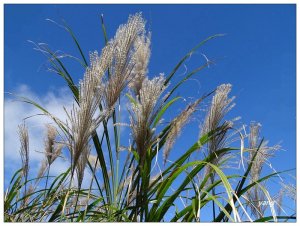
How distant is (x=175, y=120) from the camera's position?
75.2 inches

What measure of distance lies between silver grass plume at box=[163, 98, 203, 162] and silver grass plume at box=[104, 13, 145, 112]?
12.0 inches

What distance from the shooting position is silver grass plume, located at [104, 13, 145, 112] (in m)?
1.66

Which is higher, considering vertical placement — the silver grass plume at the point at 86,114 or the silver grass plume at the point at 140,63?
the silver grass plume at the point at 140,63

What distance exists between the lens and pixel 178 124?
1887 mm

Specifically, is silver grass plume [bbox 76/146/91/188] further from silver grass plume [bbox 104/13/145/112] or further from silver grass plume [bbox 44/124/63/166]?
silver grass plume [bbox 44/124/63/166]

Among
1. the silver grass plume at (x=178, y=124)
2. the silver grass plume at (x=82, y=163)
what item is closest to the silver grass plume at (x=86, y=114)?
the silver grass plume at (x=82, y=163)

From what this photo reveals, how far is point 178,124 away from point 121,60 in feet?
1.32

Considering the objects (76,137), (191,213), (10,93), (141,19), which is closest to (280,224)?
(191,213)

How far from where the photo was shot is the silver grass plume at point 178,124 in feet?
6.20

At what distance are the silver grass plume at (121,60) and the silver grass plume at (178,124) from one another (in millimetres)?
305

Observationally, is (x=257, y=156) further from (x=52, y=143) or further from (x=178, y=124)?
(x=52, y=143)

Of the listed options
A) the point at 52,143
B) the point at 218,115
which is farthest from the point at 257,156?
the point at 52,143

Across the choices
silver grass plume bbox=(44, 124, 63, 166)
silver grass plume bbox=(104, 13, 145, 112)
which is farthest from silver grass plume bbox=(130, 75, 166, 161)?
silver grass plume bbox=(44, 124, 63, 166)

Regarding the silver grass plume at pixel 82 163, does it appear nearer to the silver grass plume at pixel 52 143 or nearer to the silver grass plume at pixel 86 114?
the silver grass plume at pixel 86 114
